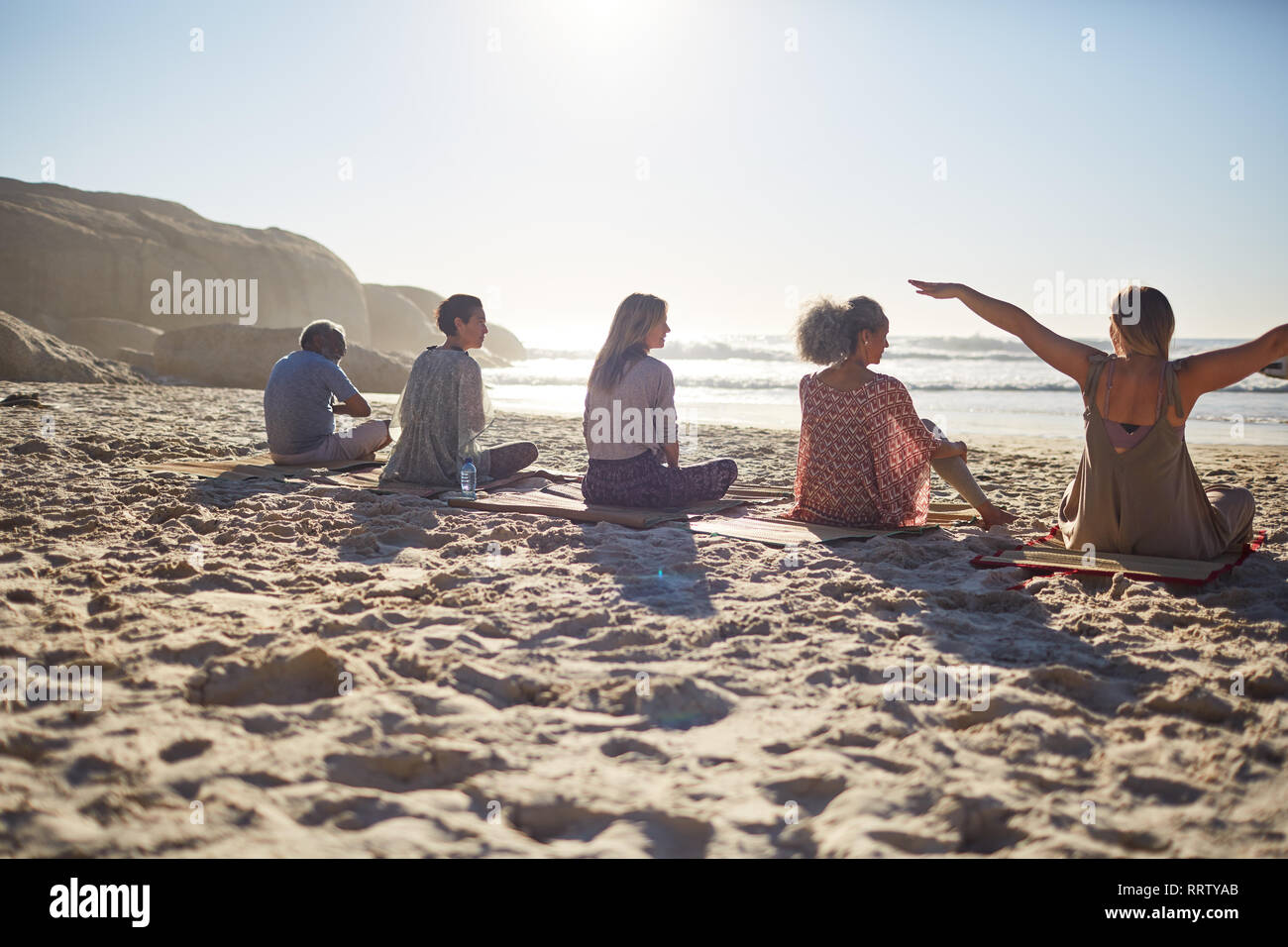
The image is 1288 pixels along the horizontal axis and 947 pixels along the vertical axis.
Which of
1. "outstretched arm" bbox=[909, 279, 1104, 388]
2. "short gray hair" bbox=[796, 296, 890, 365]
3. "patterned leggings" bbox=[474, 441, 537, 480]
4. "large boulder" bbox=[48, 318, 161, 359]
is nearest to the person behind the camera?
"outstretched arm" bbox=[909, 279, 1104, 388]

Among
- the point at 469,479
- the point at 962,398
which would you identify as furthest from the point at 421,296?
the point at 469,479

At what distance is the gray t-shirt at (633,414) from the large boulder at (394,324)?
39.1 m

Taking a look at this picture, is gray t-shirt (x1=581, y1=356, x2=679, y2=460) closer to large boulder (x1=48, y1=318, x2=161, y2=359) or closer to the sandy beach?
the sandy beach

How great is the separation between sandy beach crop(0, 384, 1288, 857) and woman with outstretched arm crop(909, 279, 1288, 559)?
34 cm

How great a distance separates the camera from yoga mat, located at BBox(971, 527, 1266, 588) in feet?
12.5

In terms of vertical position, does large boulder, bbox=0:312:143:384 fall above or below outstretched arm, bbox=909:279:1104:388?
above

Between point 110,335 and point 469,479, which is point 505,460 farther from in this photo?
point 110,335

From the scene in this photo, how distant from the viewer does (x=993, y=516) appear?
190 inches

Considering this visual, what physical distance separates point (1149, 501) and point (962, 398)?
15949mm
